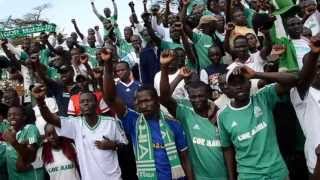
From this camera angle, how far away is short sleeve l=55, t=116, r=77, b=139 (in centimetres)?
502

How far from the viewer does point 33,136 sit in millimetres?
5535

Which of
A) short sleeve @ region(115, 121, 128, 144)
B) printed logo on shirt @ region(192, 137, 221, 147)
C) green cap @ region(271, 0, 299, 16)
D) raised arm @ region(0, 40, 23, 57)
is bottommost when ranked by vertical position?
printed logo on shirt @ region(192, 137, 221, 147)

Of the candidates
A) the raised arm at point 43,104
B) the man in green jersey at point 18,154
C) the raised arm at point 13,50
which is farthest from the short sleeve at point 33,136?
the raised arm at point 13,50

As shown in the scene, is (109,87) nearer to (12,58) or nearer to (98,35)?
(12,58)

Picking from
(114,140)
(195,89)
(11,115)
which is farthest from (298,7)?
(11,115)

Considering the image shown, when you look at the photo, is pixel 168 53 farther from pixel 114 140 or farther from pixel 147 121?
pixel 114 140

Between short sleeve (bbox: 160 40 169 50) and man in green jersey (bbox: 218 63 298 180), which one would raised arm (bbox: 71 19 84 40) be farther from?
man in green jersey (bbox: 218 63 298 180)

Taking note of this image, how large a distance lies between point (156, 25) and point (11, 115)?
357 centimetres

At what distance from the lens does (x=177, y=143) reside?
4695 mm

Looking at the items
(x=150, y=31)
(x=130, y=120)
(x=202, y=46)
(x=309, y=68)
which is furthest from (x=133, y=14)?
(x=309, y=68)

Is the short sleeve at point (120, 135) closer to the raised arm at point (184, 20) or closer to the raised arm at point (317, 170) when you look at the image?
the raised arm at point (317, 170)

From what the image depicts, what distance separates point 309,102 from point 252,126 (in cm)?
52

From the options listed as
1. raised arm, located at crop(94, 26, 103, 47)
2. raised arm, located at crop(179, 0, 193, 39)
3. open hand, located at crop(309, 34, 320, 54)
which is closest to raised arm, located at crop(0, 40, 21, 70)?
raised arm, located at crop(94, 26, 103, 47)

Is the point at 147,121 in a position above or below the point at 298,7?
below
